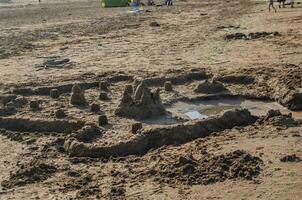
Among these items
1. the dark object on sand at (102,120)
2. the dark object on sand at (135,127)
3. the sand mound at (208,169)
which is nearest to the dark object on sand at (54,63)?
the dark object on sand at (102,120)

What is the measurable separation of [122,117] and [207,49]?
7027mm

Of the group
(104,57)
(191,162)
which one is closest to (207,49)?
(104,57)

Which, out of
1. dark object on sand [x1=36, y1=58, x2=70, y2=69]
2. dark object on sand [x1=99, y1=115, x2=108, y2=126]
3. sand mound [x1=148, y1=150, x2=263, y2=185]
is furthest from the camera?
dark object on sand [x1=36, y1=58, x2=70, y2=69]

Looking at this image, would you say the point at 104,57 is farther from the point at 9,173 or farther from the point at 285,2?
the point at 285,2

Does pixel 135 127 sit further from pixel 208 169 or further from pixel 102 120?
pixel 208 169

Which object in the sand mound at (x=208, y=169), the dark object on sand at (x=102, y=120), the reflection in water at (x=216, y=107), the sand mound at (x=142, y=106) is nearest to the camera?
the sand mound at (x=208, y=169)

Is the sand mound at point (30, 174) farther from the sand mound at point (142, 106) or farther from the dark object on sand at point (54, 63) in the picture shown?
the dark object on sand at point (54, 63)

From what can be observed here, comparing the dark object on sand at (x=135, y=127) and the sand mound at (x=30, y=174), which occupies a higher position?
the dark object on sand at (x=135, y=127)

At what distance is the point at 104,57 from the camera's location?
16.2 metres

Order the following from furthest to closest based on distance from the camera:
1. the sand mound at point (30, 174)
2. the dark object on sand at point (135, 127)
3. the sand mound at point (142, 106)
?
the sand mound at point (142, 106) → the dark object on sand at point (135, 127) → the sand mound at point (30, 174)

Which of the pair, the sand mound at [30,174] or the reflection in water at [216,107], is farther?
the reflection in water at [216,107]

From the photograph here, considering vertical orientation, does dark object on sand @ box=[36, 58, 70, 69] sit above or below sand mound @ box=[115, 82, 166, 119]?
below

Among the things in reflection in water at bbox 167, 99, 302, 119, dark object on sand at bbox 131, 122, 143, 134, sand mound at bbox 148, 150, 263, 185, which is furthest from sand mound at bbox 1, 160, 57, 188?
reflection in water at bbox 167, 99, 302, 119

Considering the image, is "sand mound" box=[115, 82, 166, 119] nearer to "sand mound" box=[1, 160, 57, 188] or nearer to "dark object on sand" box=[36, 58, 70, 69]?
"sand mound" box=[1, 160, 57, 188]
